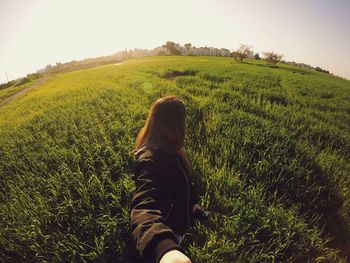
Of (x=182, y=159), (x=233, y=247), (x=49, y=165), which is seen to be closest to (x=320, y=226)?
(x=233, y=247)

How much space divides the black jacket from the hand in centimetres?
2

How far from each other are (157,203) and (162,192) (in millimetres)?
191

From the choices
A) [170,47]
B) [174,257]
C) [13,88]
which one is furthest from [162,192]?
[170,47]

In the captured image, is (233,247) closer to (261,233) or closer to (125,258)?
(261,233)

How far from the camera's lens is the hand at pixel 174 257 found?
1.12 metres

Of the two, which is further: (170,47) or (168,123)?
(170,47)

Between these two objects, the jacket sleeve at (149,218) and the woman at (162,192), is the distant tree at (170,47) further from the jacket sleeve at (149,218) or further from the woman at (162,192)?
the jacket sleeve at (149,218)

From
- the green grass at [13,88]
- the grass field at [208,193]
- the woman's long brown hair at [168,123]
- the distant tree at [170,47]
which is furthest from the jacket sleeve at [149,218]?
the distant tree at [170,47]

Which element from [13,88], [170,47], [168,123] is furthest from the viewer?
[170,47]

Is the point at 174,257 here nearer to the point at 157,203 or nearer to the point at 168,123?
the point at 157,203

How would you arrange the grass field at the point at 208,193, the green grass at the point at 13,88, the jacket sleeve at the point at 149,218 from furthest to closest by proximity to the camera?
the green grass at the point at 13,88 < the grass field at the point at 208,193 < the jacket sleeve at the point at 149,218

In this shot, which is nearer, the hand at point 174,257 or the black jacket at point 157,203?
the hand at point 174,257

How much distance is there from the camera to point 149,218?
142 cm

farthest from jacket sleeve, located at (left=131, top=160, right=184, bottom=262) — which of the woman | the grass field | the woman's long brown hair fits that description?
the grass field
